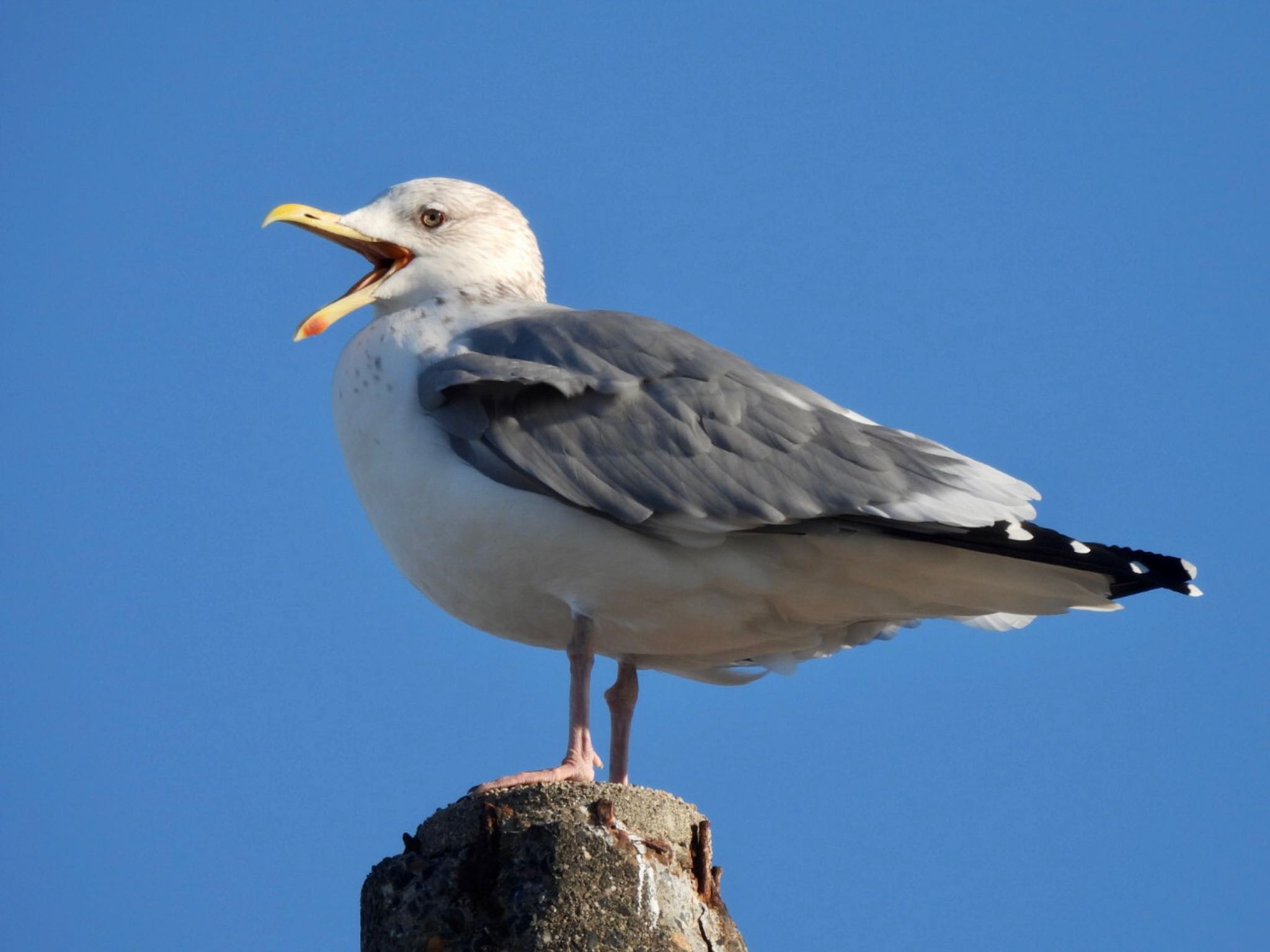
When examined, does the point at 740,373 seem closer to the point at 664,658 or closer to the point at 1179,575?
the point at 664,658

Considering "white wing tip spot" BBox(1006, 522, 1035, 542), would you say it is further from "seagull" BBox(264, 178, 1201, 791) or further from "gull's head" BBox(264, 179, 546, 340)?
"gull's head" BBox(264, 179, 546, 340)

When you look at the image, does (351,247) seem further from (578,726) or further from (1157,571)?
(1157,571)

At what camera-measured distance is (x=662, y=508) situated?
5648 mm

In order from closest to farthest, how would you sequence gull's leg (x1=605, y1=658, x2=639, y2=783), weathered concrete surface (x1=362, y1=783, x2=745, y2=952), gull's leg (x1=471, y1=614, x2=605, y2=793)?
weathered concrete surface (x1=362, y1=783, x2=745, y2=952)
gull's leg (x1=471, y1=614, x2=605, y2=793)
gull's leg (x1=605, y1=658, x2=639, y2=783)

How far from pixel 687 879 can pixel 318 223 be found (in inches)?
132

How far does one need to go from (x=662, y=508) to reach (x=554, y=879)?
5.21ft

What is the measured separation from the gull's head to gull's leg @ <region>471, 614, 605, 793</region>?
5.44ft

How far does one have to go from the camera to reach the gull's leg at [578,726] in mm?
5387

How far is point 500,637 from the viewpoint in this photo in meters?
6.26

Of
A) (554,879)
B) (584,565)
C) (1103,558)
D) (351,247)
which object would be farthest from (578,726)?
(351,247)

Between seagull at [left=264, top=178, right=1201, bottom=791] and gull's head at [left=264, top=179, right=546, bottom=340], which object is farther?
gull's head at [left=264, top=179, right=546, bottom=340]

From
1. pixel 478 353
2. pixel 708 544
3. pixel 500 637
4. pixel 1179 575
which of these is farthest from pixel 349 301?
pixel 1179 575

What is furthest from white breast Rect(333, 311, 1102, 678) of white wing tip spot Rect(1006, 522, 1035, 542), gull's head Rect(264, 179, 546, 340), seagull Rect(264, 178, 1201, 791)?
gull's head Rect(264, 179, 546, 340)

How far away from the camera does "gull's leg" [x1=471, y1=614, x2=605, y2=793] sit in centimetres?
539
